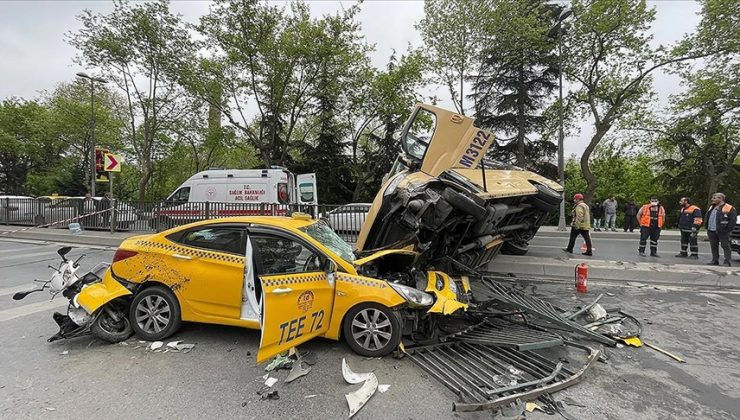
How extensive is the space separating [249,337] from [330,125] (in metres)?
21.6

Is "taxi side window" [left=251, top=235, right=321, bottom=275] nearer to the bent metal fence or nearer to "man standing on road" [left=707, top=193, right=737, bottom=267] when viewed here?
the bent metal fence

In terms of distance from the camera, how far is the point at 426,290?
4.02 metres

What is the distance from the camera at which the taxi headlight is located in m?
3.71

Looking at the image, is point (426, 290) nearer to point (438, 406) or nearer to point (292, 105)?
point (438, 406)

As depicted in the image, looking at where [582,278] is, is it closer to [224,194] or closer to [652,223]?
[652,223]

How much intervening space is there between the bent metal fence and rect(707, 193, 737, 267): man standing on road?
8187 mm

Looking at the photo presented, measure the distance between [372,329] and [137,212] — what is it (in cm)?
1344

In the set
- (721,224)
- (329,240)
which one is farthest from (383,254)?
(721,224)

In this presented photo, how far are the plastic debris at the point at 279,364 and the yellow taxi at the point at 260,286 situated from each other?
35 centimetres

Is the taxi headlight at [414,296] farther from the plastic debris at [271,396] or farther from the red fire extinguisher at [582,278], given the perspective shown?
the red fire extinguisher at [582,278]

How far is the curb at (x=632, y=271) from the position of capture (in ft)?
23.0

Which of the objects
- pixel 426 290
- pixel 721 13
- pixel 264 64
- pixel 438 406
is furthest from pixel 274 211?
pixel 721 13

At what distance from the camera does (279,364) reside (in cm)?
354

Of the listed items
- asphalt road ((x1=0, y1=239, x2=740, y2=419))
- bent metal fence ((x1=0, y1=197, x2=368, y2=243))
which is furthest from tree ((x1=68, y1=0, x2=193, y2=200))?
asphalt road ((x1=0, y1=239, x2=740, y2=419))
